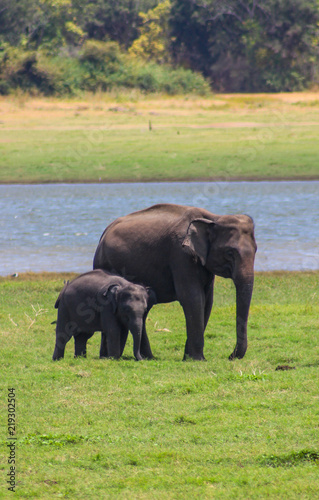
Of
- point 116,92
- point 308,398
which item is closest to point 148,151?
point 116,92

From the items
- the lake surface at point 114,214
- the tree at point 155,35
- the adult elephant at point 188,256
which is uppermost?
the adult elephant at point 188,256

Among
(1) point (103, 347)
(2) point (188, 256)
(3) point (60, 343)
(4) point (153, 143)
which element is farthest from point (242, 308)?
(4) point (153, 143)

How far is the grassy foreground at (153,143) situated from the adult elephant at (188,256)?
20837 mm

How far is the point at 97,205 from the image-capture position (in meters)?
28.2

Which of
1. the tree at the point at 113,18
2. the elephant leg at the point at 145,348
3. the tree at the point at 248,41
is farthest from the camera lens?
the tree at the point at 113,18

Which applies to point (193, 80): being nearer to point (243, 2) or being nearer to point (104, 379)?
point (243, 2)

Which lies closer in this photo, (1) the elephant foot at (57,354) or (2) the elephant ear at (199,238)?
(2) the elephant ear at (199,238)

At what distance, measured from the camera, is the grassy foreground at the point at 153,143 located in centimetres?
3197

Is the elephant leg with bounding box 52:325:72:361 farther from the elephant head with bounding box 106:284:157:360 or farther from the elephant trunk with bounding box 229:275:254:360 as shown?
the elephant trunk with bounding box 229:275:254:360

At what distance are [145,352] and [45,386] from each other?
1858mm

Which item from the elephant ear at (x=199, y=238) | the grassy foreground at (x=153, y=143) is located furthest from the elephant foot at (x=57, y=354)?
the grassy foreground at (x=153, y=143)

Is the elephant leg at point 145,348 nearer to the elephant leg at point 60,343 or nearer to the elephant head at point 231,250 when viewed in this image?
the elephant leg at point 60,343

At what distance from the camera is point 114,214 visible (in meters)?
26.0

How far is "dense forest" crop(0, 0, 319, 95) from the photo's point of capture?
55.9 meters
